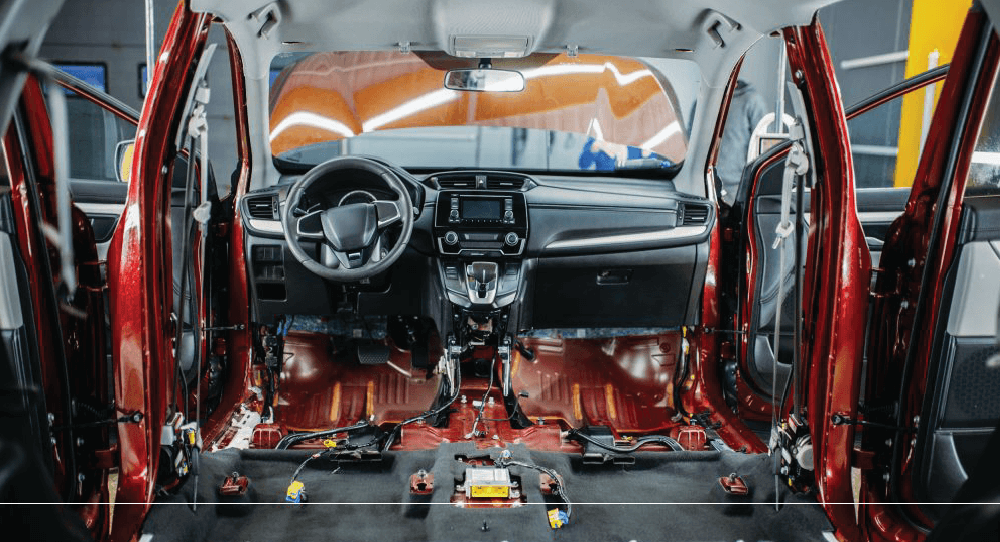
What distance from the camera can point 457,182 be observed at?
3225mm

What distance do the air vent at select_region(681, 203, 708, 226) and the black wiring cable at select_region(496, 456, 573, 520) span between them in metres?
1.30

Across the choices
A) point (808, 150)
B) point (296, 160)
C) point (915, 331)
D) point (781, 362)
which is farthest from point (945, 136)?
point (296, 160)

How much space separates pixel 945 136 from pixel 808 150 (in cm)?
34

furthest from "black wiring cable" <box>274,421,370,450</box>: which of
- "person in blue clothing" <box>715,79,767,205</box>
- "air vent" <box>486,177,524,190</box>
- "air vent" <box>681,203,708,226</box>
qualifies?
"person in blue clothing" <box>715,79,767,205</box>

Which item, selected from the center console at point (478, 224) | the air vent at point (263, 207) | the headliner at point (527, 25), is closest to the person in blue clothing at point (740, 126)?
the headliner at point (527, 25)

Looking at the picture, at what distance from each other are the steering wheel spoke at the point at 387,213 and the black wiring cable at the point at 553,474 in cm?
100

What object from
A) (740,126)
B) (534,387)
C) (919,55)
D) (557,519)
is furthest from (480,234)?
(919,55)

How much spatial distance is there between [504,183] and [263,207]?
3.40 feet

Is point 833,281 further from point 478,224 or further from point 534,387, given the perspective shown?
point 534,387

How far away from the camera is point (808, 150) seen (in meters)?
2.06

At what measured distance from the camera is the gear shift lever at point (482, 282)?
316 centimetres

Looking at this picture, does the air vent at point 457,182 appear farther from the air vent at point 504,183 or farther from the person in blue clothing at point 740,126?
the person in blue clothing at point 740,126

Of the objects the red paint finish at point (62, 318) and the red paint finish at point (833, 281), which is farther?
the red paint finish at point (833, 281)

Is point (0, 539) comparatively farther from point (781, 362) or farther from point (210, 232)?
point (781, 362)
